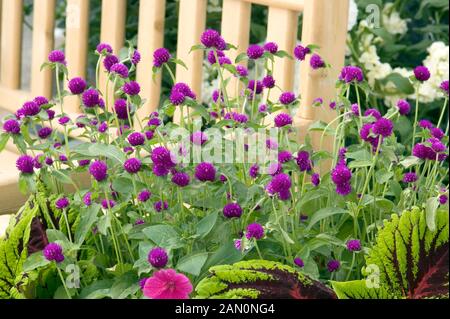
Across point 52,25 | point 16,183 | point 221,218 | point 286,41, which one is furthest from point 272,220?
point 52,25

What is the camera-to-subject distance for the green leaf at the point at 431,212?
0.97 m

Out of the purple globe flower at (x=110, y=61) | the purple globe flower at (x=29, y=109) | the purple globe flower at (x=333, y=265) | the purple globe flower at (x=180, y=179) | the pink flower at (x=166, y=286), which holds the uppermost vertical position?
the purple globe flower at (x=110, y=61)

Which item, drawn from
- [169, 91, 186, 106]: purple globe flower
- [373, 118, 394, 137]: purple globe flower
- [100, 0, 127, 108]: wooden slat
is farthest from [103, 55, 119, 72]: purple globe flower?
[100, 0, 127, 108]: wooden slat

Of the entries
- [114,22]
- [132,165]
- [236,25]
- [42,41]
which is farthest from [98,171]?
[42,41]

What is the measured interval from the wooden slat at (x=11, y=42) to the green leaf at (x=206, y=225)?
1.64 meters

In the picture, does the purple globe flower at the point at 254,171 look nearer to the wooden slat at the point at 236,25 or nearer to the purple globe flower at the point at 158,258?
the purple globe flower at the point at 158,258

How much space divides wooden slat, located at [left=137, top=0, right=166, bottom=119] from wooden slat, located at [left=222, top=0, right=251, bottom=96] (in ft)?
0.67

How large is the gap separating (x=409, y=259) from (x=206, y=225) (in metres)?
0.21

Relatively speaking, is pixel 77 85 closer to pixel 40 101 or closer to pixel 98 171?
pixel 40 101

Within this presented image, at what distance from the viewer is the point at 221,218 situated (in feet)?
3.56

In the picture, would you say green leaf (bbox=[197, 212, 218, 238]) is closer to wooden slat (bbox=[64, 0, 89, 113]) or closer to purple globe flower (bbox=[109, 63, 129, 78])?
purple globe flower (bbox=[109, 63, 129, 78])

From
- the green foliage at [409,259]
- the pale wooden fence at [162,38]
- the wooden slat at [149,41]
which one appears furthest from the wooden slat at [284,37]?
the green foliage at [409,259]

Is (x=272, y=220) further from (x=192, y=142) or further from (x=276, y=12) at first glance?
(x=276, y=12)
